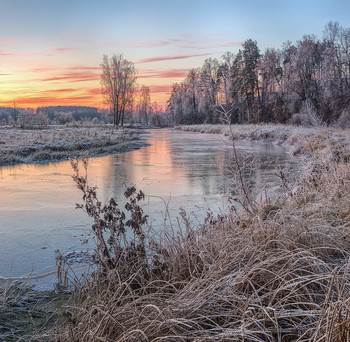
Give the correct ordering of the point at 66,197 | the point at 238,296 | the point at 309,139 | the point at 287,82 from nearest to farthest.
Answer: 1. the point at 238,296
2. the point at 66,197
3. the point at 309,139
4. the point at 287,82

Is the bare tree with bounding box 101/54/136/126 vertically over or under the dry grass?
over

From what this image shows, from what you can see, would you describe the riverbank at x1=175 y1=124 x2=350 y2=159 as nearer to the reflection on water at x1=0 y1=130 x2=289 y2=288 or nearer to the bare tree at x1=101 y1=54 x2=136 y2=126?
the reflection on water at x1=0 y1=130 x2=289 y2=288

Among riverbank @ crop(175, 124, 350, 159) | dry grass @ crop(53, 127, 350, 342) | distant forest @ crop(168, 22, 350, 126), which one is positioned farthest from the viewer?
distant forest @ crop(168, 22, 350, 126)

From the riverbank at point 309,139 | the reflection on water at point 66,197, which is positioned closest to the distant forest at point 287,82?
the riverbank at point 309,139

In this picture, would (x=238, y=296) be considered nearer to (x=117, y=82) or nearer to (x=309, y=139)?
(x=309, y=139)

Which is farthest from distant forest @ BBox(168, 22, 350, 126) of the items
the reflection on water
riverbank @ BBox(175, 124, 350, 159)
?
the reflection on water

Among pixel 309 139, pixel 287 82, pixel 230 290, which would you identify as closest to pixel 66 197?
pixel 230 290

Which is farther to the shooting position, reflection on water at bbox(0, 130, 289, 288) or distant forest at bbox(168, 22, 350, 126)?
distant forest at bbox(168, 22, 350, 126)

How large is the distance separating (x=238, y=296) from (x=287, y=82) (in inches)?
1838

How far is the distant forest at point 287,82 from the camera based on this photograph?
36.4 m

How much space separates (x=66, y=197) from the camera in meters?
7.55

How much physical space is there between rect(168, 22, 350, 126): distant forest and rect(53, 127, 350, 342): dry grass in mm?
23869

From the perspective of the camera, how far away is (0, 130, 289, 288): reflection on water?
451cm

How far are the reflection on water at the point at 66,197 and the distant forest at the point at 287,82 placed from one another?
59.8ft
